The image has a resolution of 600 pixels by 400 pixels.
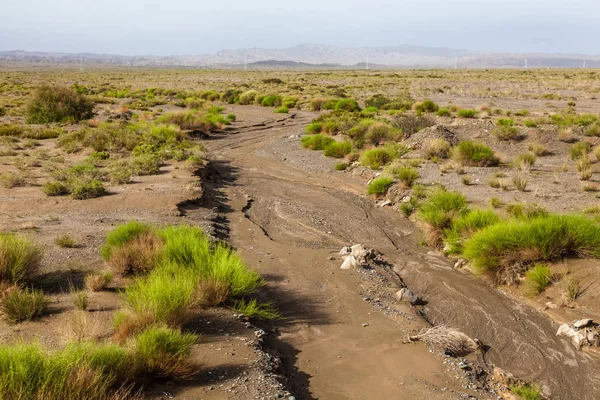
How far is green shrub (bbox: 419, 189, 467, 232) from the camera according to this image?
12164mm

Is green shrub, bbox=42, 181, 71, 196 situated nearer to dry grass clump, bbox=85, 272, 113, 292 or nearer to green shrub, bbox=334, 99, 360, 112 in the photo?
dry grass clump, bbox=85, 272, 113, 292

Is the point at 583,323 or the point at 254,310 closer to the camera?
the point at 254,310

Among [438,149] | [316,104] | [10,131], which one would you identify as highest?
[316,104]

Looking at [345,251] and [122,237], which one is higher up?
[122,237]

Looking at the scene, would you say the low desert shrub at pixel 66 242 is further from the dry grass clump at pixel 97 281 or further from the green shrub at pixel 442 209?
the green shrub at pixel 442 209

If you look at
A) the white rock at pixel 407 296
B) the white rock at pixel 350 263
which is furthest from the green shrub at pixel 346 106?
the white rock at pixel 407 296

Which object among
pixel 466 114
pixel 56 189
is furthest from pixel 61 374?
pixel 466 114

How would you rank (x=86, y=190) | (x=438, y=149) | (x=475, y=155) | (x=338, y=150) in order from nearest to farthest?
(x=86, y=190)
(x=475, y=155)
(x=438, y=149)
(x=338, y=150)

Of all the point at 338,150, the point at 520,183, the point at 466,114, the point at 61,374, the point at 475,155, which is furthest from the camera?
the point at 466,114

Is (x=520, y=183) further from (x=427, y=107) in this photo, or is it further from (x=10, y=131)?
(x=10, y=131)

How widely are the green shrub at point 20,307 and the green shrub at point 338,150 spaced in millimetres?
16998

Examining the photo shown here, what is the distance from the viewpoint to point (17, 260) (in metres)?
7.74

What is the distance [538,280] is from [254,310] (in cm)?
541

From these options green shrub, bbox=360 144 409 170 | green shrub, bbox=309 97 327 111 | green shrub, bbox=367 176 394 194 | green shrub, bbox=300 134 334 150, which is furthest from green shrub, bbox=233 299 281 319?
green shrub, bbox=309 97 327 111
